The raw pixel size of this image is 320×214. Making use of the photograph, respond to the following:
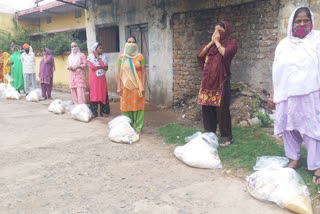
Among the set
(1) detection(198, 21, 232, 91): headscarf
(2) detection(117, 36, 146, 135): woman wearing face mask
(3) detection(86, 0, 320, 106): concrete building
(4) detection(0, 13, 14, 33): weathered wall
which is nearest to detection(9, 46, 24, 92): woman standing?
(3) detection(86, 0, 320, 106): concrete building

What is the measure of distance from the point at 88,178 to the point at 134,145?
48.9 inches

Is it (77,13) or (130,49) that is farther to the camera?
(77,13)

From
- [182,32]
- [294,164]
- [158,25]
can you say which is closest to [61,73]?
[158,25]

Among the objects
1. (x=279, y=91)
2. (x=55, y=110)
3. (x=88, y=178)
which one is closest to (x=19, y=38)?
(x=55, y=110)

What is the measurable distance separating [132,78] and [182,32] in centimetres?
272

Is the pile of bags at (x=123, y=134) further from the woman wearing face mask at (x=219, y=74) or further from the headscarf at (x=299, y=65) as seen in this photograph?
the headscarf at (x=299, y=65)

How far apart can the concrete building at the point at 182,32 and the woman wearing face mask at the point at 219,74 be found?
65.6 inches

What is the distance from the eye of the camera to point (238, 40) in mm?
5621

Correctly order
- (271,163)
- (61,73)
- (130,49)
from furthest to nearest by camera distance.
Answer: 1. (61,73)
2. (130,49)
3. (271,163)

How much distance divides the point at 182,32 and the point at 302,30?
4.18 metres

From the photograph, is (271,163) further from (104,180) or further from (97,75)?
(97,75)

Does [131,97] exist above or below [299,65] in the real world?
below

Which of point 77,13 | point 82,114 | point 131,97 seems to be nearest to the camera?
point 131,97

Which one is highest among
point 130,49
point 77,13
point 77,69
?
point 77,13
